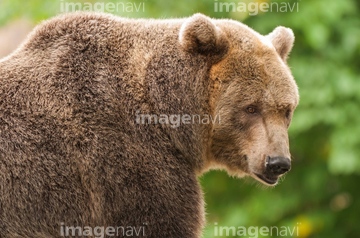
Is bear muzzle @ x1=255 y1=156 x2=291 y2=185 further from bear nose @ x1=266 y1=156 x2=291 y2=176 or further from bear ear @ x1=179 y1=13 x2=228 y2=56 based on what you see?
bear ear @ x1=179 y1=13 x2=228 y2=56

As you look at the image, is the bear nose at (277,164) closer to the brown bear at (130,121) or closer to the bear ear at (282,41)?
the brown bear at (130,121)

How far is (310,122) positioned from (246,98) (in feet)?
15.3

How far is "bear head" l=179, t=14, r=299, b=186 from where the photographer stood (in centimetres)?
619

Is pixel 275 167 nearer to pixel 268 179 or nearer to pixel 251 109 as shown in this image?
pixel 268 179

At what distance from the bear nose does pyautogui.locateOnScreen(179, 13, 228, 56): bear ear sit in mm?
978

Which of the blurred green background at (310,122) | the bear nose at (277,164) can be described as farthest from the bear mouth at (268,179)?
the blurred green background at (310,122)

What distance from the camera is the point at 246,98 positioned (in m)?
6.20

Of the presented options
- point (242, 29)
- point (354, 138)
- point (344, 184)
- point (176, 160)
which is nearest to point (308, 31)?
point (354, 138)

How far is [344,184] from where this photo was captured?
477 inches

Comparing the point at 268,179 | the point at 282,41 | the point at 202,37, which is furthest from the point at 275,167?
the point at 282,41

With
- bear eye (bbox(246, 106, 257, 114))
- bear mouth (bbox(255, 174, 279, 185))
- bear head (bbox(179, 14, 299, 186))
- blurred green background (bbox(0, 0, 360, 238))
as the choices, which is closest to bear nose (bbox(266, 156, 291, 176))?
bear head (bbox(179, 14, 299, 186))

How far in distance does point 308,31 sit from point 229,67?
4.55 m

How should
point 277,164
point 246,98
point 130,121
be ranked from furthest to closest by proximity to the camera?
point 246,98 < point 277,164 < point 130,121

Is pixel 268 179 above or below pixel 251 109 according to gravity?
below
